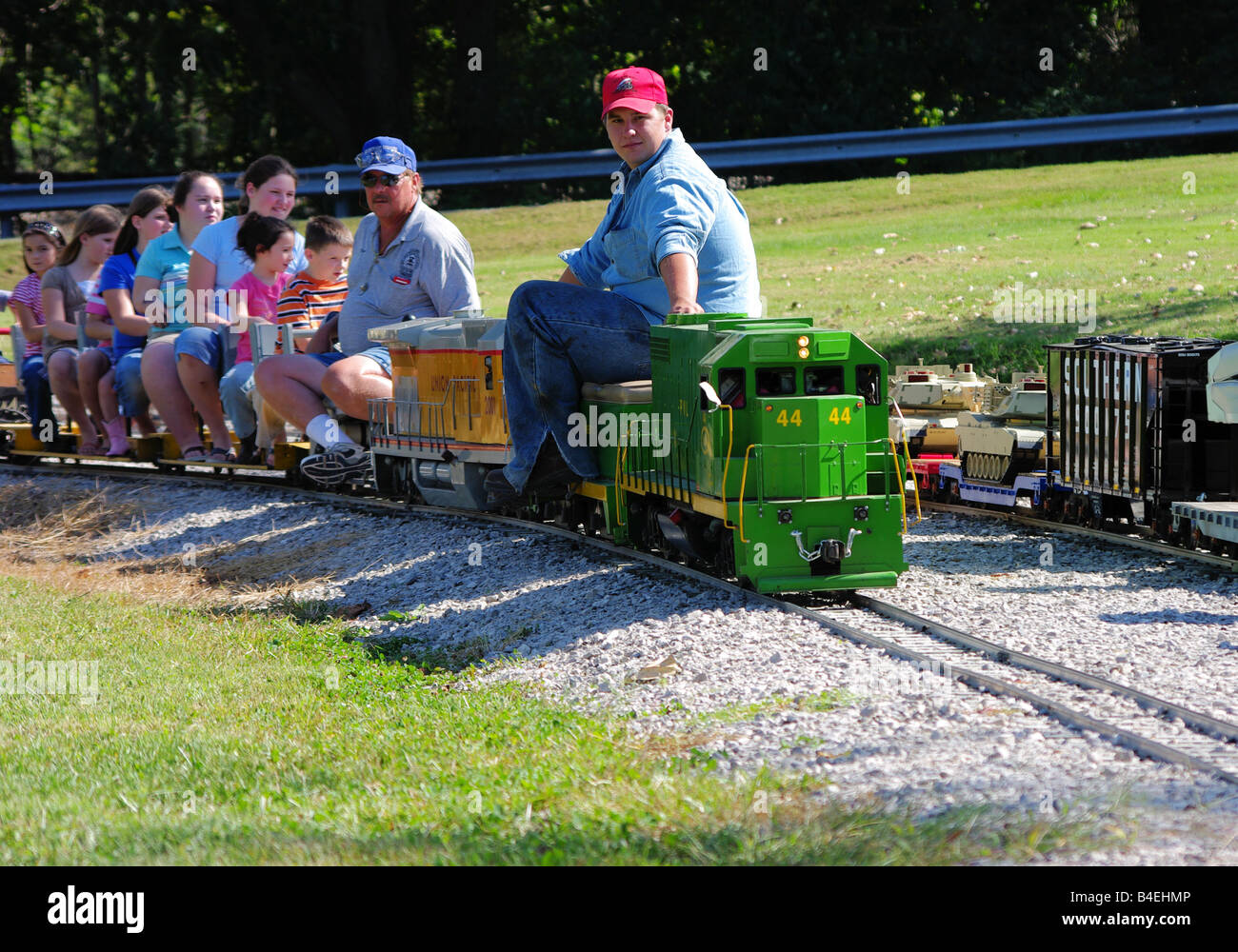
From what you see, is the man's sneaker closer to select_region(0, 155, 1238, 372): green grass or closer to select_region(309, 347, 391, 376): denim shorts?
select_region(309, 347, 391, 376): denim shorts

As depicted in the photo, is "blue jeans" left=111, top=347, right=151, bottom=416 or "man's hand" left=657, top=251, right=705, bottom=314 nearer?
"man's hand" left=657, top=251, right=705, bottom=314

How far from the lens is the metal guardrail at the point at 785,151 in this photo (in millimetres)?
27953

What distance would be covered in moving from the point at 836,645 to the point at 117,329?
9362mm

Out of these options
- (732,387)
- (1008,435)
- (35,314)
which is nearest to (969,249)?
(1008,435)

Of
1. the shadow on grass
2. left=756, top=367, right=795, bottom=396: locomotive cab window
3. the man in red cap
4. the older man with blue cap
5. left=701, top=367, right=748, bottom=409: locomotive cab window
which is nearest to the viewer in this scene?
the shadow on grass

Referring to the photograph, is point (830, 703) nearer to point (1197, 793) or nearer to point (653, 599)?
point (1197, 793)

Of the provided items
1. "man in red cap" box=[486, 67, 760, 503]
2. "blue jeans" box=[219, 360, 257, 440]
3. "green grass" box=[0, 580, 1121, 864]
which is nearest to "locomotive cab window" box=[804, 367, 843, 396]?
"man in red cap" box=[486, 67, 760, 503]

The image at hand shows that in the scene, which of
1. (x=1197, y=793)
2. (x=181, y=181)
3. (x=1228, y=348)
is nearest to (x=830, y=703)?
(x=1197, y=793)

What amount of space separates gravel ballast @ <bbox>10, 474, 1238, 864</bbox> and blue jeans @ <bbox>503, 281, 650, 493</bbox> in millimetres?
971

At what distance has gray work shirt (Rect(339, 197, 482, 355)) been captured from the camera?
36.1 ft

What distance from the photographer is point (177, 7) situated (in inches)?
1342

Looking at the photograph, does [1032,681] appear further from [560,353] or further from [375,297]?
[375,297]

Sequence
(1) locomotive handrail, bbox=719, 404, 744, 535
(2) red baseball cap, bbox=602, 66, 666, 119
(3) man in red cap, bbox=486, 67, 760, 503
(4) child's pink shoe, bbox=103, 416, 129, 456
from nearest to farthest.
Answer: (1) locomotive handrail, bbox=719, 404, 744, 535, (3) man in red cap, bbox=486, 67, 760, 503, (2) red baseball cap, bbox=602, 66, 666, 119, (4) child's pink shoe, bbox=103, 416, 129, 456

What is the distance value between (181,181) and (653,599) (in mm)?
7647
